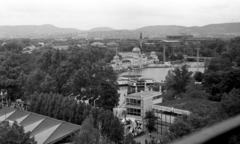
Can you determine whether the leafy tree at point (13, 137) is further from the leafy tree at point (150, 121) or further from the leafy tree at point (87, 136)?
the leafy tree at point (150, 121)

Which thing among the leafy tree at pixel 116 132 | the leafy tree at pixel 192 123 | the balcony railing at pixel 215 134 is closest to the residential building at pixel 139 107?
the leafy tree at pixel 116 132

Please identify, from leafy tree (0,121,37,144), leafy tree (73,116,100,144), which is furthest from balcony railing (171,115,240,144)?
leafy tree (0,121,37,144)

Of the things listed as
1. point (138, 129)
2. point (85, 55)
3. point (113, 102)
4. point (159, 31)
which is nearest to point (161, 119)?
point (138, 129)

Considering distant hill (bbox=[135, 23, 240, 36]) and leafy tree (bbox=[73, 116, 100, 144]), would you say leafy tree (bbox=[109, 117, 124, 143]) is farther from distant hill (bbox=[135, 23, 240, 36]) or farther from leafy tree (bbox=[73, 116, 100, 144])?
distant hill (bbox=[135, 23, 240, 36])

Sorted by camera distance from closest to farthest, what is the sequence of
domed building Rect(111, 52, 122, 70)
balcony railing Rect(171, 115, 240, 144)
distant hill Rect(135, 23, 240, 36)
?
balcony railing Rect(171, 115, 240, 144) → domed building Rect(111, 52, 122, 70) → distant hill Rect(135, 23, 240, 36)

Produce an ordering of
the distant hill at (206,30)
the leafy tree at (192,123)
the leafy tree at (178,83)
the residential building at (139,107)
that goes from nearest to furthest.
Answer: the leafy tree at (192,123) < the residential building at (139,107) < the leafy tree at (178,83) < the distant hill at (206,30)
